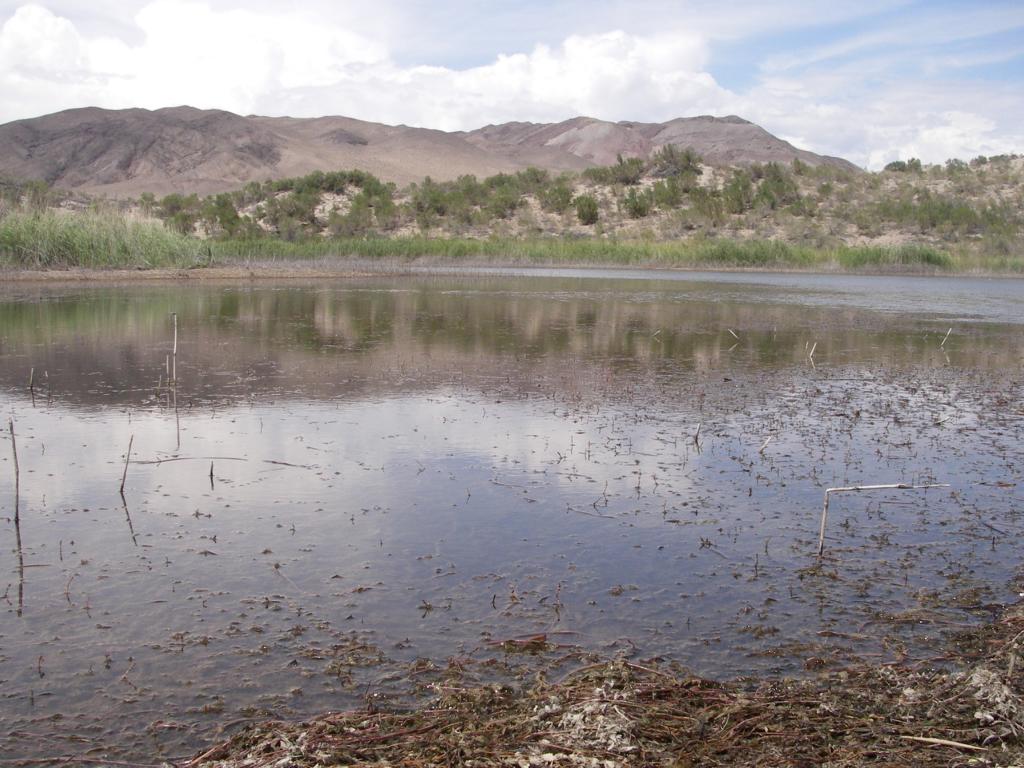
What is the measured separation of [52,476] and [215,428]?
183cm

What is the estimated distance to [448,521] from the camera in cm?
619

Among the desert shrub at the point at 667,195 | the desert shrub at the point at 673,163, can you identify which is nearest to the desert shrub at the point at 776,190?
the desert shrub at the point at 667,195

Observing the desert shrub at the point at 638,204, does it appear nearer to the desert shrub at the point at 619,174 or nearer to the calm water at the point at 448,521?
the desert shrub at the point at 619,174

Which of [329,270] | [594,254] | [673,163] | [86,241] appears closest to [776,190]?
[673,163]

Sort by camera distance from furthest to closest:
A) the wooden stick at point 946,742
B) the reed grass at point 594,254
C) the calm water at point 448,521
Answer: the reed grass at point 594,254 → the calm water at point 448,521 → the wooden stick at point 946,742

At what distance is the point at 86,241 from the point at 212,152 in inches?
3223

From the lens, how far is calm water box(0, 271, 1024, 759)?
4.25 m

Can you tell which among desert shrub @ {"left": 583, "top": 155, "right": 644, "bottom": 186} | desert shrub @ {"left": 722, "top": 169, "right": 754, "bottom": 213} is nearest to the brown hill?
desert shrub @ {"left": 583, "top": 155, "right": 644, "bottom": 186}

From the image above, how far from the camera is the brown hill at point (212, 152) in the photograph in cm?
10012

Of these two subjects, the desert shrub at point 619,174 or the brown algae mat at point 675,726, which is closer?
the brown algae mat at point 675,726

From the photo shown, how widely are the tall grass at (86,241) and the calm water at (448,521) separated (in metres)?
15.9

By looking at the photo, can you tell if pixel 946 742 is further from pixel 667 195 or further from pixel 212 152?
pixel 212 152

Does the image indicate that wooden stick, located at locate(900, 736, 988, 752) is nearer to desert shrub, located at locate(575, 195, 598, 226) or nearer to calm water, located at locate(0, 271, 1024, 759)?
calm water, located at locate(0, 271, 1024, 759)

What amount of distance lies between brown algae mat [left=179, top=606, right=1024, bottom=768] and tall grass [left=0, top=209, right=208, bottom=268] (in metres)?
28.3
